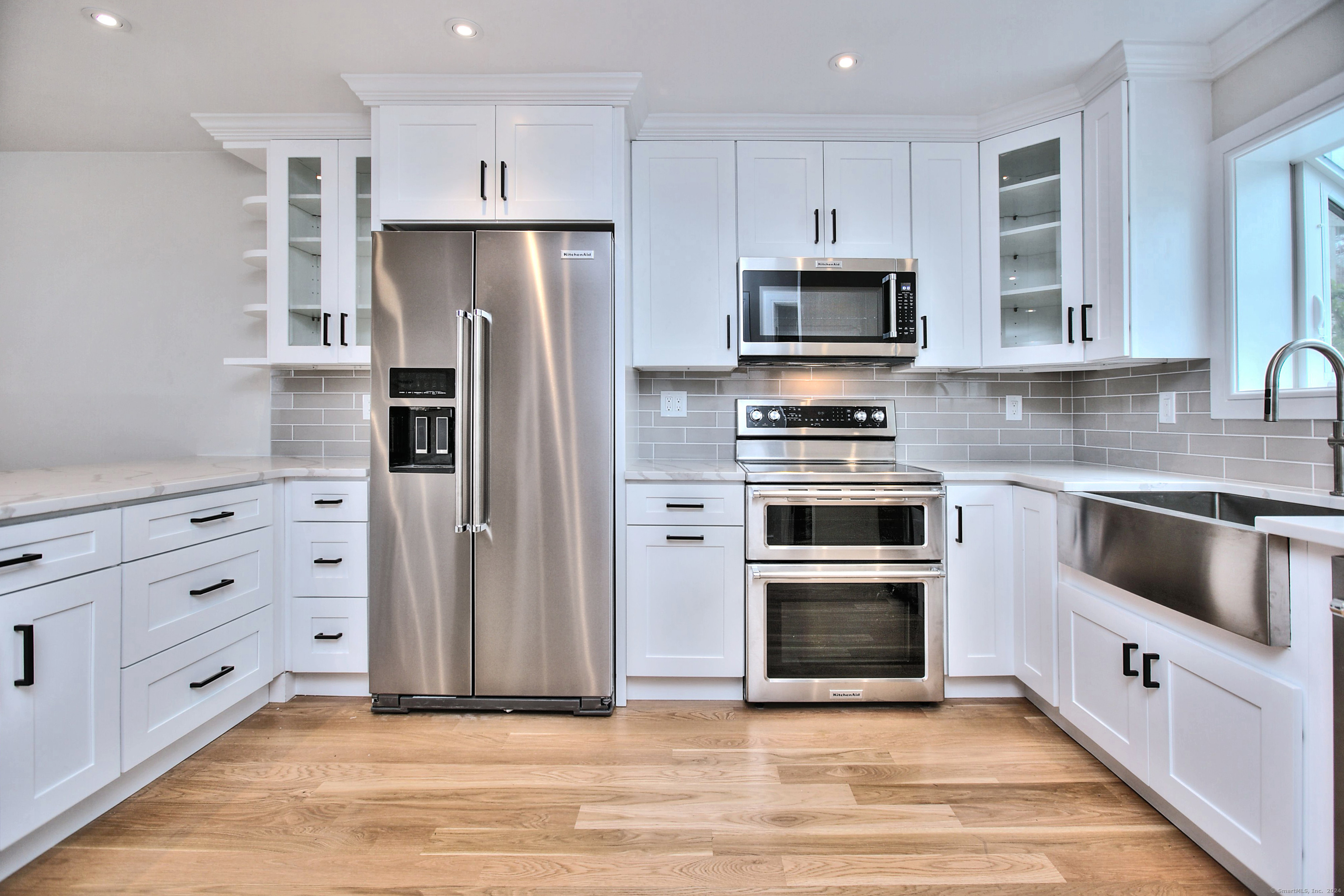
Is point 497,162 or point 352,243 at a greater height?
point 497,162

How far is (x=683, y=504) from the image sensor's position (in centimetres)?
230

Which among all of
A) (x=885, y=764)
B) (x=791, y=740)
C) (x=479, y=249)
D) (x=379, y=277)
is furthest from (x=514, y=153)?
(x=885, y=764)

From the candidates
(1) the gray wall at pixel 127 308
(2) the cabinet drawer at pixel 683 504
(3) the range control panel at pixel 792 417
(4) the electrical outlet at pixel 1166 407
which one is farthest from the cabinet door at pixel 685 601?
(1) the gray wall at pixel 127 308

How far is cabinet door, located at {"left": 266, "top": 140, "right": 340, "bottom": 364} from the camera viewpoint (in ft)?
8.39

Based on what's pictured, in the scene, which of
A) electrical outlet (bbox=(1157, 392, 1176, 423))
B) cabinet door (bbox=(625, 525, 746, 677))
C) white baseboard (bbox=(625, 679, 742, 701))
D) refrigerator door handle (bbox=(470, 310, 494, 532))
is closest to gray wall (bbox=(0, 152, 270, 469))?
refrigerator door handle (bbox=(470, 310, 494, 532))

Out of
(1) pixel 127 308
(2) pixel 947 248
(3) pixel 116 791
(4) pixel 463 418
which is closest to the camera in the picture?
(3) pixel 116 791

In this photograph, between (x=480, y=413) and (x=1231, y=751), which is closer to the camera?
(x=1231, y=751)

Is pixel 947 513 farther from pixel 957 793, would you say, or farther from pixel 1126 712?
pixel 957 793

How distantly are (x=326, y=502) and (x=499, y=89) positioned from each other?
174cm

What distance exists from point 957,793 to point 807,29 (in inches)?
97.3

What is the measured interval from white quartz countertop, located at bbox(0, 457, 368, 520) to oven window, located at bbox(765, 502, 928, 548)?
1.68m

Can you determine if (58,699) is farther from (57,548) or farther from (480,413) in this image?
(480,413)

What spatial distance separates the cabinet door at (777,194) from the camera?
257 cm

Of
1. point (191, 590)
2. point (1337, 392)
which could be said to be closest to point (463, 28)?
point (191, 590)
